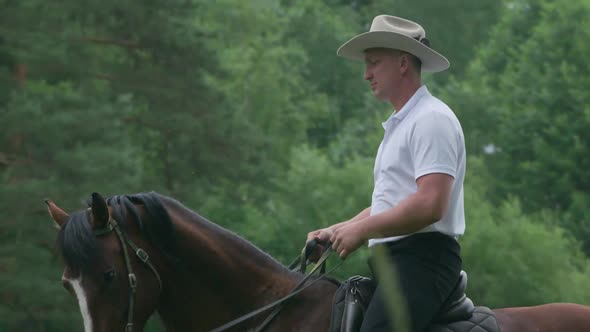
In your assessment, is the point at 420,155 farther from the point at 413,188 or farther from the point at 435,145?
the point at 413,188

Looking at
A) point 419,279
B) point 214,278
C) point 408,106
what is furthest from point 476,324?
point 214,278

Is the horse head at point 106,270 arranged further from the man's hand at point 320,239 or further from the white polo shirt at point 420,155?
the white polo shirt at point 420,155

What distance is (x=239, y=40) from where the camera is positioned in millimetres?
46281

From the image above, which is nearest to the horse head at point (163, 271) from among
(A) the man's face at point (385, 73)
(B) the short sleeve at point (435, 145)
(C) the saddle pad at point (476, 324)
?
(C) the saddle pad at point (476, 324)

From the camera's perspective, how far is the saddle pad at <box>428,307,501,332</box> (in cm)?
511

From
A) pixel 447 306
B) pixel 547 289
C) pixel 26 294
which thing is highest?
pixel 447 306

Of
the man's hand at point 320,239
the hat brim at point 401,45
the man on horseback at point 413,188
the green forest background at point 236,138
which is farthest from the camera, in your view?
the green forest background at point 236,138

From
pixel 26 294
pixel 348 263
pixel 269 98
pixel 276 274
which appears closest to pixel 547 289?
pixel 348 263

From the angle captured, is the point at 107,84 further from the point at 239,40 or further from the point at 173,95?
the point at 239,40

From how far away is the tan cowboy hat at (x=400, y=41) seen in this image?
17.0 ft

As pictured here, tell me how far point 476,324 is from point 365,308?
53 cm

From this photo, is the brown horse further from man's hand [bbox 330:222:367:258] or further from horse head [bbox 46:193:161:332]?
man's hand [bbox 330:222:367:258]

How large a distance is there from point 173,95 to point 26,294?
659 centimetres

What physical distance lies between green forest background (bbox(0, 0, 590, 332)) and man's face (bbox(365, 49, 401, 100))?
9802 mm
